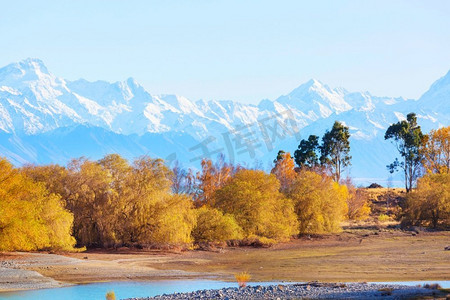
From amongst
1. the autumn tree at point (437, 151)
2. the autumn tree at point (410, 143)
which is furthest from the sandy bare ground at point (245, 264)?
the autumn tree at point (410, 143)

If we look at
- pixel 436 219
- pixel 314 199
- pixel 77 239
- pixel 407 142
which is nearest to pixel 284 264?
pixel 77 239

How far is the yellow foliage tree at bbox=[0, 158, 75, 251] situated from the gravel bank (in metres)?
17.1

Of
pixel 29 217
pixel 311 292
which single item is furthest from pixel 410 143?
pixel 311 292

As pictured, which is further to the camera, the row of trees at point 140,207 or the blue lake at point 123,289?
the row of trees at point 140,207

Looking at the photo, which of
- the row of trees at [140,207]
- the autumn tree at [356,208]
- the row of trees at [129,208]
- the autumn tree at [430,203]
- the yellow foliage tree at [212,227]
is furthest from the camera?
the autumn tree at [356,208]

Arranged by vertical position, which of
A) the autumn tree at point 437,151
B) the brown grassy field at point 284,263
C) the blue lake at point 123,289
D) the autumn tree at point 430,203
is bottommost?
the blue lake at point 123,289

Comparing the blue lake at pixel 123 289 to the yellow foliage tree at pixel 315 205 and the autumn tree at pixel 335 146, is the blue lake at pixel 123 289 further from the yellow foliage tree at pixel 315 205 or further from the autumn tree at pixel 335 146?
the autumn tree at pixel 335 146

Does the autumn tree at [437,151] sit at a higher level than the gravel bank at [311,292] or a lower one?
higher

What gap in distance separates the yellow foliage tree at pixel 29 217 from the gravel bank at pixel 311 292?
17.1 metres

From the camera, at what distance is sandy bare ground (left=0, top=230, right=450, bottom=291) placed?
135ft

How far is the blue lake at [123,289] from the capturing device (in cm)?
3512

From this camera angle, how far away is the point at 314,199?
71750 millimetres

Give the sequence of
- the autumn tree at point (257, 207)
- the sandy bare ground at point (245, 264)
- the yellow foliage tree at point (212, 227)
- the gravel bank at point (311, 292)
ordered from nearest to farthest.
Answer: the gravel bank at point (311, 292) < the sandy bare ground at point (245, 264) < the yellow foliage tree at point (212, 227) < the autumn tree at point (257, 207)

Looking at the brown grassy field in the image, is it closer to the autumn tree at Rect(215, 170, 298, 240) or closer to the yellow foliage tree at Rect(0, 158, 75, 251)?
the yellow foliage tree at Rect(0, 158, 75, 251)
